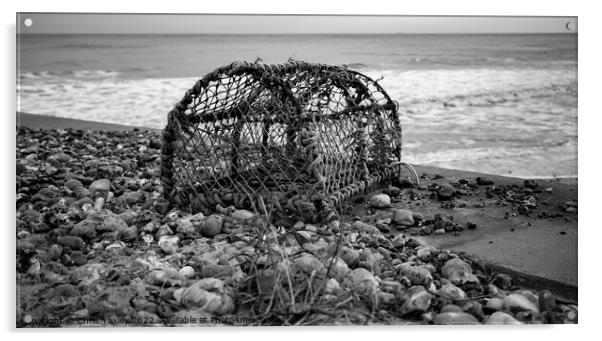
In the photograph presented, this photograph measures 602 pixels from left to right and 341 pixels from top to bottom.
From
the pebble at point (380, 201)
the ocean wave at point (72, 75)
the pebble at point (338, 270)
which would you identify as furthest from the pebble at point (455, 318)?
the ocean wave at point (72, 75)

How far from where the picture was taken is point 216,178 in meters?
3.33

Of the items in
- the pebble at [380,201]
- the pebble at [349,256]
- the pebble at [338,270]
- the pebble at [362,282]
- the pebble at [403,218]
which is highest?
the pebble at [380,201]

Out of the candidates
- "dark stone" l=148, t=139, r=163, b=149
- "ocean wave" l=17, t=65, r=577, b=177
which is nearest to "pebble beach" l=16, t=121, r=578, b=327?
"ocean wave" l=17, t=65, r=577, b=177

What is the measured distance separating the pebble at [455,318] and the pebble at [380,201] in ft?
3.77

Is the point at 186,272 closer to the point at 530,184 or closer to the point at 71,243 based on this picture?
the point at 71,243

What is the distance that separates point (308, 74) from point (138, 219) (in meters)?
1.12

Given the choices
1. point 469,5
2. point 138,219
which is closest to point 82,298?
point 138,219

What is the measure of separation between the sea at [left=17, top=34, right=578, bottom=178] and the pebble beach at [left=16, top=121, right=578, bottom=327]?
570 mm

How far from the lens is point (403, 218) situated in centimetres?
330

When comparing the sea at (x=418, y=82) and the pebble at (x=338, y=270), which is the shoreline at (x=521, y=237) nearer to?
the sea at (x=418, y=82)

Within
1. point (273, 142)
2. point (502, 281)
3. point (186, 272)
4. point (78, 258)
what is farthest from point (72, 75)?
point (502, 281)

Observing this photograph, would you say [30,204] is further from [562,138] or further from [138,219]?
[562,138]

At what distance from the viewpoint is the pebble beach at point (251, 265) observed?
2.45m
